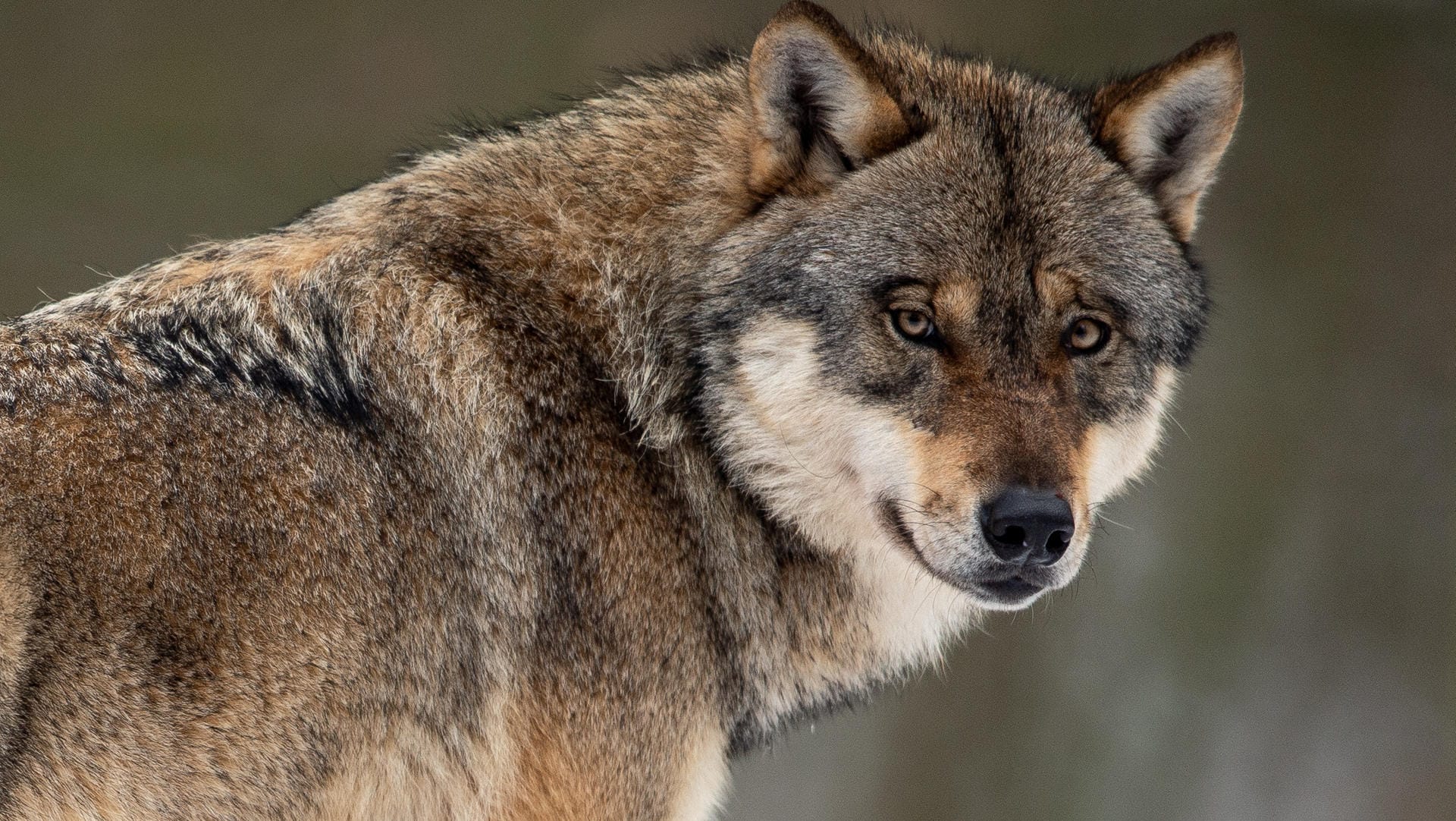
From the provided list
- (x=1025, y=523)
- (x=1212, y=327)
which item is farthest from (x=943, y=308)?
(x=1212, y=327)

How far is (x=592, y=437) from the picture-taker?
9.32 ft

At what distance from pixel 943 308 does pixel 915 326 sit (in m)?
0.07

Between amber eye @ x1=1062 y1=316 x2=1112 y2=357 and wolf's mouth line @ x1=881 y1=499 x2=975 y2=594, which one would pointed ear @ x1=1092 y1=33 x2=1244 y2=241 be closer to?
amber eye @ x1=1062 y1=316 x2=1112 y2=357

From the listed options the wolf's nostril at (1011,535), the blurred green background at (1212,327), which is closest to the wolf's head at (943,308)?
the wolf's nostril at (1011,535)

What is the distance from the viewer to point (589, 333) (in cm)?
294

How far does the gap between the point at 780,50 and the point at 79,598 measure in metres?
1.78

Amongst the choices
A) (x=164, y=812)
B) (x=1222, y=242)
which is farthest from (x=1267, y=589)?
(x=164, y=812)

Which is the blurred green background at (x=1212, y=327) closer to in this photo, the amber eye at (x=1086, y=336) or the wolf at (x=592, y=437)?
the wolf at (x=592, y=437)

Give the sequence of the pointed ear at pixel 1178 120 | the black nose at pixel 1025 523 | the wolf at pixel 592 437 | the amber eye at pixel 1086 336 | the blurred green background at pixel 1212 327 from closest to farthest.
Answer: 1. the wolf at pixel 592 437
2. the black nose at pixel 1025 523
3. the amber eye at pixel 1086 336
4. the pointed ear at pixel 1178 120
5. the blurred green background at pixel 1212 327

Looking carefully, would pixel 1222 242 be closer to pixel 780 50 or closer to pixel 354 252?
pixel 780 50

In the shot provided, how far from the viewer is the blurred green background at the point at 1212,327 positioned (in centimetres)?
732

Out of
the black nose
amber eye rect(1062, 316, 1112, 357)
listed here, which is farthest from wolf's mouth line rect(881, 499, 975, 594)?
amber eye rect(1062, 316, 1112, 357)

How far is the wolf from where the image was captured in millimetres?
Result: 2344

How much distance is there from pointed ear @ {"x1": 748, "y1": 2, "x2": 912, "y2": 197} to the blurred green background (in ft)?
13.9
